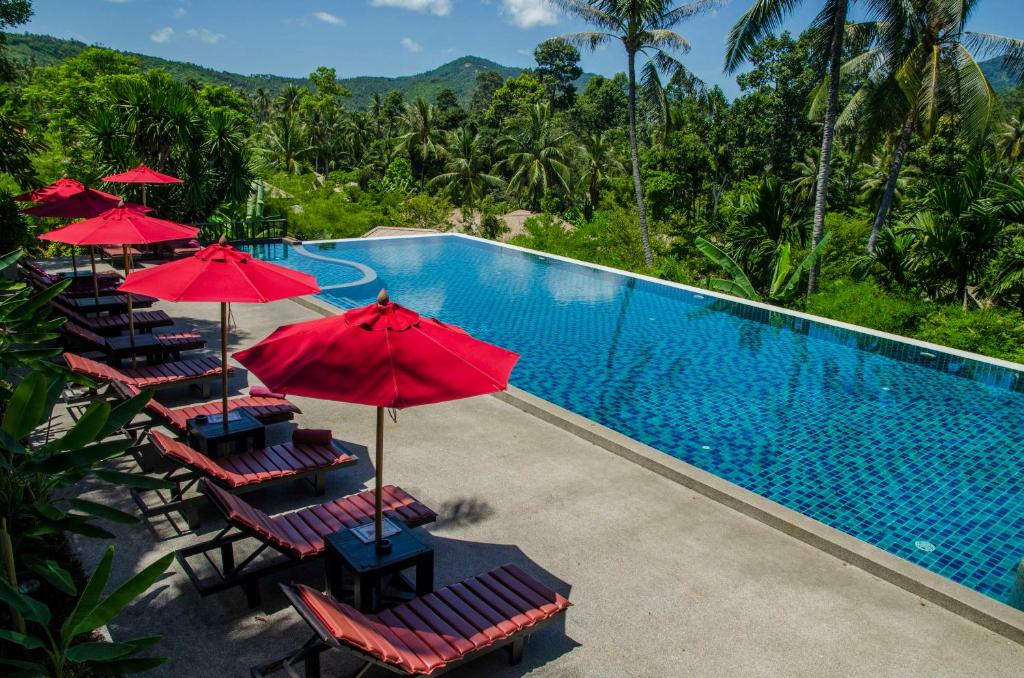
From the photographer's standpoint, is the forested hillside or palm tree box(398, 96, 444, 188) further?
palm tree box(398, 96, 444, 188)

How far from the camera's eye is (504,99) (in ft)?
210

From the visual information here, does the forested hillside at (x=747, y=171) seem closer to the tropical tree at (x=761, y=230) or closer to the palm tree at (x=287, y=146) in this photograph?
the tropical tree at (x=761, y=230)

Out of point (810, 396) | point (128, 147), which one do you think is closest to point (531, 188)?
point (128, 147)

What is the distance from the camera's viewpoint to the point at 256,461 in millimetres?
6461

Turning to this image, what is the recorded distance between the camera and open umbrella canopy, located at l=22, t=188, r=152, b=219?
400 inches

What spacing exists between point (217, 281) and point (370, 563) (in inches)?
113

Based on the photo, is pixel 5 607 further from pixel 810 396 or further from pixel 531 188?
pixel 531 188

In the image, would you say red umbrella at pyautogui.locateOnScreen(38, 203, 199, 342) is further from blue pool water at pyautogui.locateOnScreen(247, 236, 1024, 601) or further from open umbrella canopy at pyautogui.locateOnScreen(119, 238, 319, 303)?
blue pool water at pyautogui.locateOnScreen(247, 236, 1024, 601)

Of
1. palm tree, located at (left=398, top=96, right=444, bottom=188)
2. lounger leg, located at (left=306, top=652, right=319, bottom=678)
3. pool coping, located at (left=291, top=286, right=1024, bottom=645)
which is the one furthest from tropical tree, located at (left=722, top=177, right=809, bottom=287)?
palm tree, located at (left=398, top=96, right=444, bottom=188)

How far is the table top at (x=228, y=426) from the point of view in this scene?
21.5 ft

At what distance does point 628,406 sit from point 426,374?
7.24 metres

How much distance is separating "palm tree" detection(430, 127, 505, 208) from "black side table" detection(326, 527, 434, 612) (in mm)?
40730

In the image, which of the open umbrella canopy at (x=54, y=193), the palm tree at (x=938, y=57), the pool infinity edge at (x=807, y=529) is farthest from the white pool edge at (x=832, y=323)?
the open umbrella canopy at (x=54, y=193)

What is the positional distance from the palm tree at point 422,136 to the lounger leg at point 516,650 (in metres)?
48.7
